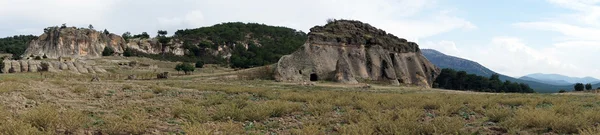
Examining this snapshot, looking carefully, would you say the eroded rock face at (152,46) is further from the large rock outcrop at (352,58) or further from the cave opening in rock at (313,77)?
the cave opening in rock at (313,77)

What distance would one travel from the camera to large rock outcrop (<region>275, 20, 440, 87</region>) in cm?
4681

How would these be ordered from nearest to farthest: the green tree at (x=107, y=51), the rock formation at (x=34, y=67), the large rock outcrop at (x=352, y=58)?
1. the large rock outcrop at (x=352, y=58)
2. the rock formation at (x=34, y=67)
3. the green tree at (x=107, y=51)

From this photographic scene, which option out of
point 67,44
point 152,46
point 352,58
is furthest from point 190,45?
point 352,58

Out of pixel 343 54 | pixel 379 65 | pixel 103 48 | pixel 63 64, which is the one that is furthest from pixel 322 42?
pixel 103 48

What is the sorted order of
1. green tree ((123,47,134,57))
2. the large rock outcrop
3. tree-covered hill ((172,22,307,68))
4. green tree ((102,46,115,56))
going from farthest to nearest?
tree-covered hill ((172,22,307,68)) → green tree ((123,47,134,57)) → green tree ((102,46,115,56)) → the large rock outcrop

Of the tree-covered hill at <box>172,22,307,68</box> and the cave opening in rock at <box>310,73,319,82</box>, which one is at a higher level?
the tree-covered hill at <box>172,22,307,68</box>

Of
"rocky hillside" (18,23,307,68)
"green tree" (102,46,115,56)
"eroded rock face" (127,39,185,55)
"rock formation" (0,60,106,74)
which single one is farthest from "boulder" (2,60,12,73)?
"eroded rock face" (127,39,185,55)

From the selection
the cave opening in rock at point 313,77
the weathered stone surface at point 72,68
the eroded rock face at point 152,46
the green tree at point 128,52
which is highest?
the eroded rock face at point 152,46

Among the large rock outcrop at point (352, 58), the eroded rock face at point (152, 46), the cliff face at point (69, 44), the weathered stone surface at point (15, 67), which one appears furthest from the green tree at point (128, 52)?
the large rock outcrop at point (352, 58)

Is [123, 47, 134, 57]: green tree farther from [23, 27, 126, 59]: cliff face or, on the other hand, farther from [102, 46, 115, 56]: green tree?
[23, 27, 126, 59]: cliff face

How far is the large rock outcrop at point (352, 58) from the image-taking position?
154ft

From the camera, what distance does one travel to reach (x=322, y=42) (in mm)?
49844

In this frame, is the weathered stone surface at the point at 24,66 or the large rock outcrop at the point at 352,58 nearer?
the large rock outcrop at the point at 352,58

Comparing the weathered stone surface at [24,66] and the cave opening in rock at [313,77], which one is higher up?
the weathered stone surface at [24,66]
